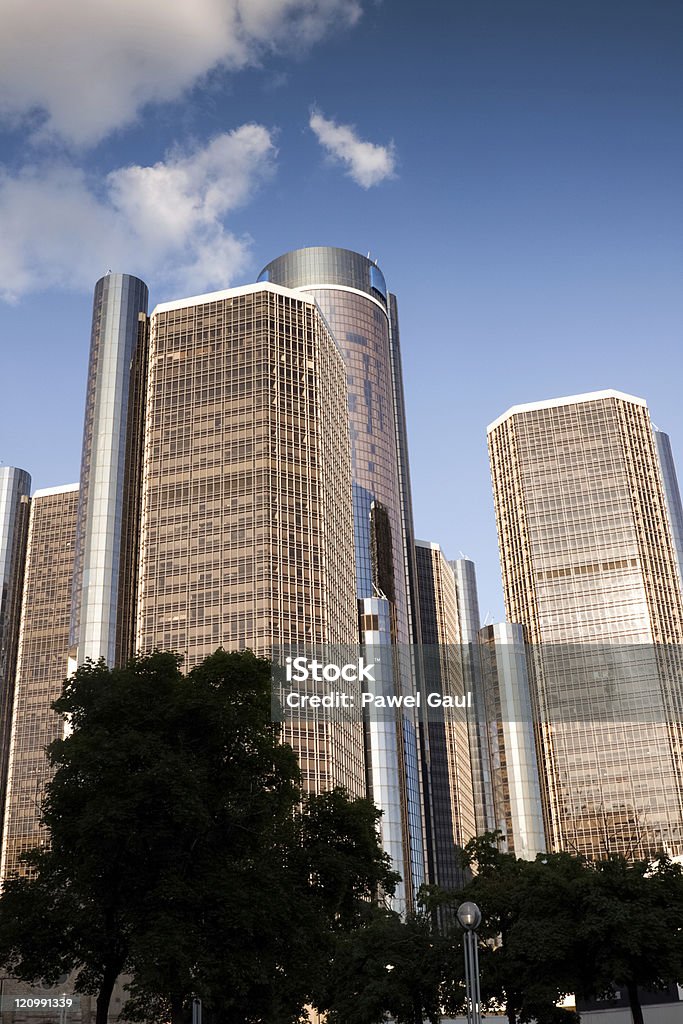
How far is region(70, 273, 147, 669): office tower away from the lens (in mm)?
149250

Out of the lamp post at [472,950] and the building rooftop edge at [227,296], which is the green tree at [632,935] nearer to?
the lamp post at [472,950]

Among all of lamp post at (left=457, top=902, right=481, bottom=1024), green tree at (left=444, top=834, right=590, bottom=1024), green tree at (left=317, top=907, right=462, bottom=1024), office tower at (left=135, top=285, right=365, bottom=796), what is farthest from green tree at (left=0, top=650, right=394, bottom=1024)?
office tower at (left=135, top=285, right=365, bottom=796)

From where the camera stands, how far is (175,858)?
39.3 meters

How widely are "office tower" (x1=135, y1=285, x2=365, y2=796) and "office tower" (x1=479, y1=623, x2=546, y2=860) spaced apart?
4174 centimetres

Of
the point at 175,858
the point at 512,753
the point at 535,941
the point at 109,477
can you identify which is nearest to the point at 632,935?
the point at 535,941

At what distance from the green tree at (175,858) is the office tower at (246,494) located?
8941 cm

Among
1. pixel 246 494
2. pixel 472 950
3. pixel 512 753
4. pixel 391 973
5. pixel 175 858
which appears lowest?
pixel 391 973

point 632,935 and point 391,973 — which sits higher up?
point 632,935

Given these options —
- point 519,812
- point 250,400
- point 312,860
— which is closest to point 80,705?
point 312,860

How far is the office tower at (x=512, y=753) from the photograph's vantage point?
618ft

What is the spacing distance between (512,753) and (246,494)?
78750 mm

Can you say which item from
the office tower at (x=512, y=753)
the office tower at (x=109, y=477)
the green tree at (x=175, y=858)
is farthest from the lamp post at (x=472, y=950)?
the office tower at (x=512, y=753)

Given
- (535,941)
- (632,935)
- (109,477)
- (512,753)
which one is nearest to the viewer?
(632,935)

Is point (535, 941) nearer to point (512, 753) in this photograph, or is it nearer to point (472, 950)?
point (472, 950)
